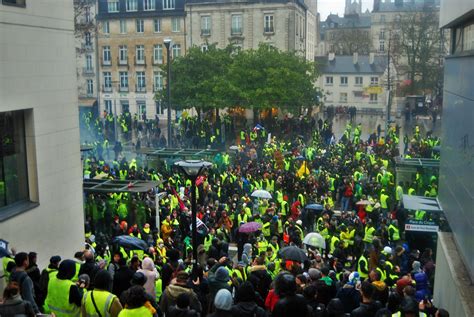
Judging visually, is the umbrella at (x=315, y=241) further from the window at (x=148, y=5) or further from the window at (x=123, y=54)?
the window at (x=123, y=54)

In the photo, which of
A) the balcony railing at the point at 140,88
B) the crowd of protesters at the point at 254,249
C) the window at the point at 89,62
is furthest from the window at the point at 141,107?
the crowd of protesters at the point at 254,249

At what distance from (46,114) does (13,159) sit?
127 centimetres

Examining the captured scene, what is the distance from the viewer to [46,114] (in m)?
13.1

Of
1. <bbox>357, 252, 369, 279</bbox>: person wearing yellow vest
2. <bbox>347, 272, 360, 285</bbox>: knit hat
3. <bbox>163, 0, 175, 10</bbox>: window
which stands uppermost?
<bbox>163, 0, 175, 10</bbox>: window

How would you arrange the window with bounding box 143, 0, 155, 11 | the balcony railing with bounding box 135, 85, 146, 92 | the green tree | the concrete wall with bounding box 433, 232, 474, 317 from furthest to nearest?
the balcony railing with bounding box 135, 85, 146, 92
the window with bounding box 143, 0, 155, 11
the green tree
the concrete wall with bounding box 433, 232, 474, 317

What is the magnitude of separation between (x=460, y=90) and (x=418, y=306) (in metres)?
3.96

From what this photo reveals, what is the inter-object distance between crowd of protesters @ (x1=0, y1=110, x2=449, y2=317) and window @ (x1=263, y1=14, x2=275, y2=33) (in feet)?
84.8

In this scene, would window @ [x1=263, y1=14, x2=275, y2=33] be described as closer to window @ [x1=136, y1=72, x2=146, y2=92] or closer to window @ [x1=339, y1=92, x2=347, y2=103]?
window @ [x1=136, y1=72, x2=146, y2=92]

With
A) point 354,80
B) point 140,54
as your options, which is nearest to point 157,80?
point 140,54

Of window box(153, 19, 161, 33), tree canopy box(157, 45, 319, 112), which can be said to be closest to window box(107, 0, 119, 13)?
window box(153, 19, 161, 33)

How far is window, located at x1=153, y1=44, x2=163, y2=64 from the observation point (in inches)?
2350

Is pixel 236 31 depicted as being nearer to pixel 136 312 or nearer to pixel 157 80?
pixel 157 80

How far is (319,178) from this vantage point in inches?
891

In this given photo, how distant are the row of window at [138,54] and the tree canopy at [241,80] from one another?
13.2 m
